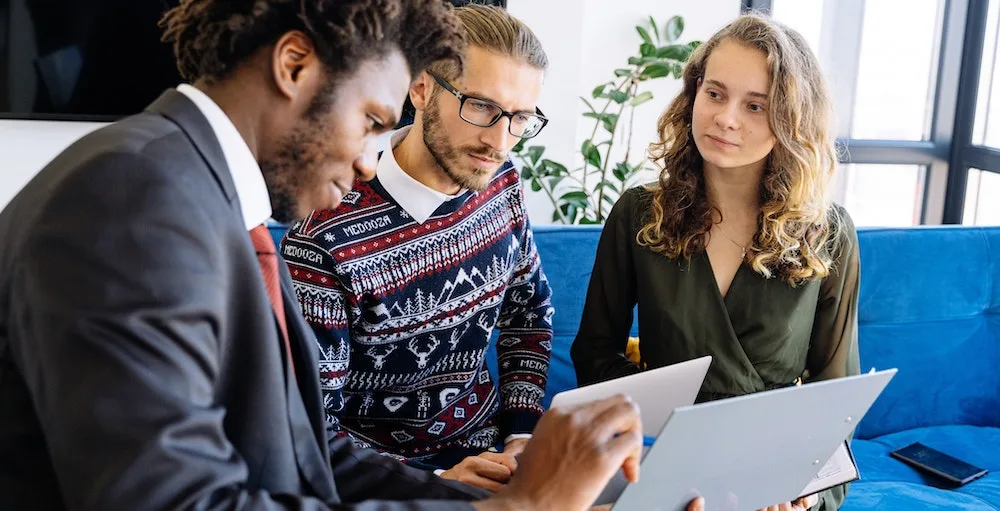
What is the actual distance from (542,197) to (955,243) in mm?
1734

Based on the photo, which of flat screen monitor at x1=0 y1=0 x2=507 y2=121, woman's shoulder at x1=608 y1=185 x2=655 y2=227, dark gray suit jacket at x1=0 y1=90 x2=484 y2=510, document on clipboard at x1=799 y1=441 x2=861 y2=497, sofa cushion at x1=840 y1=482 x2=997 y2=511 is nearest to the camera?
dark gray suit jacket at x1=0 y1=90 x2=484 y2=510

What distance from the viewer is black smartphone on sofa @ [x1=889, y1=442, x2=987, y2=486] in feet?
6.32

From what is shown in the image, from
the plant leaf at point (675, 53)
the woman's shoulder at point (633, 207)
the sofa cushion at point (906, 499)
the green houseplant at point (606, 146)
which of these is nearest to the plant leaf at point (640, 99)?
the green houseplant at point (606, 146)

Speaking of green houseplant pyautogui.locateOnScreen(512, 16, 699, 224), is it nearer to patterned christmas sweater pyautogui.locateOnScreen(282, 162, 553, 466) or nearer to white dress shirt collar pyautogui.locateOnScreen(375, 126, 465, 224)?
patterned christmas sweater pyautogui.locateOnScreen(282, 162, 553, 466)

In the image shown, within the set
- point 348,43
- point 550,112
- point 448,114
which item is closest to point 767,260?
point 448,114

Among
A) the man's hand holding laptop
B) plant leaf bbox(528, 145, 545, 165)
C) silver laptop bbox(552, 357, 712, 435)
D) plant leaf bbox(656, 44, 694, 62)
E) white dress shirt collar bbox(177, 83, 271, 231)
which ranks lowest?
plant leaf bbox(528, 145, 545, 165)

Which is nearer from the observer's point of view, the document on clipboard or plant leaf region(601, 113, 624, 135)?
the document on clipboard

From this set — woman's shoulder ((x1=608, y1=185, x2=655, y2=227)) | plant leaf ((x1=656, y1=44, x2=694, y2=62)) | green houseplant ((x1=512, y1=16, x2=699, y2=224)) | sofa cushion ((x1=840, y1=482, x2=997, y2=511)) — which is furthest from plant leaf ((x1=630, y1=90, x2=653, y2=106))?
sofa cushion ((x1=840, y1=482, x2=997, y2=511))

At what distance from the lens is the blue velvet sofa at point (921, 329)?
202cm

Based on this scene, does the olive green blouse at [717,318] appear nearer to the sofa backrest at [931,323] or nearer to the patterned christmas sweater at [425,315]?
the patterned christmas sweater at [425,315]

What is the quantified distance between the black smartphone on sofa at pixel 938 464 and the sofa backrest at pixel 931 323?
141 millimetres

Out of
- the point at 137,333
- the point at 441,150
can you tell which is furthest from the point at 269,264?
the point at 441,150

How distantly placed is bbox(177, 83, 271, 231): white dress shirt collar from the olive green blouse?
3.10 feet

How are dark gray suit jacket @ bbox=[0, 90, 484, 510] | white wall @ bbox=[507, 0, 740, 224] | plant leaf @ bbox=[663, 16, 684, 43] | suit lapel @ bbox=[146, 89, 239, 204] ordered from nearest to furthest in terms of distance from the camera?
dark gray suit jacket @ bbox=[0, 90, 484, 510] → suit lapel @ bbox=[146, 89, 239, 204] → white wall @ bbox=[507, 0, 740, 224] → plant leaf @ bbox=[663, 16, 684, 43]
